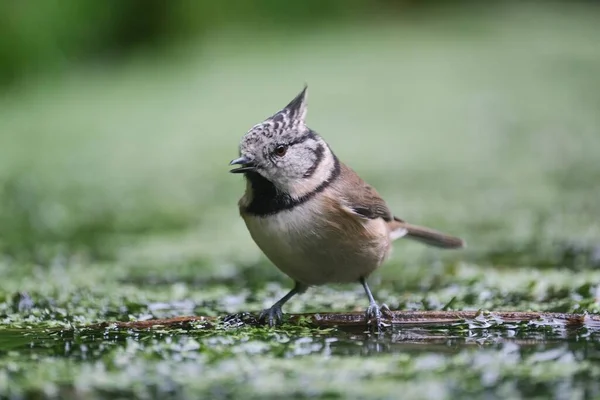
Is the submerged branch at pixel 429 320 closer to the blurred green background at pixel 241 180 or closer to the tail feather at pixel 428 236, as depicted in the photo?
the blurred green background at pixel 241 180

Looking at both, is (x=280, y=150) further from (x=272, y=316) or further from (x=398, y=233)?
(x=398, y=233)

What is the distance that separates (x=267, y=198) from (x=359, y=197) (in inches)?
18.0

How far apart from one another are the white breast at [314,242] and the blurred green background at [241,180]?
32 centimetres

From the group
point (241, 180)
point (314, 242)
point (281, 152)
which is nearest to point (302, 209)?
point (314, 242)

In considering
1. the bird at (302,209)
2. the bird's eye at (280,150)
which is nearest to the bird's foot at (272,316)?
the bird at (302,209)

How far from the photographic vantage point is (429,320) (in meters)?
3.60

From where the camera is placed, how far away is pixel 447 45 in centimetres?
1562

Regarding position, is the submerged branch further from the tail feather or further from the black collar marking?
the tail feather

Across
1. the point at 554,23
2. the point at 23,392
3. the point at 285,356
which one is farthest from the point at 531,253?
the point at 554,23

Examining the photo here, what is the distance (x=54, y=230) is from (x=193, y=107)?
5.02 m

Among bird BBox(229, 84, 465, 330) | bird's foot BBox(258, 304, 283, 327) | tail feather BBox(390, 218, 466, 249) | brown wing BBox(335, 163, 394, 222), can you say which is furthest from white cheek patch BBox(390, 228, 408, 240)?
bird's foot BBox(258, 304, 283, 327)

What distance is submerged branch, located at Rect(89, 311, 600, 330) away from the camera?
354 cm

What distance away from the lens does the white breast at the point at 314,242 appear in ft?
11.8

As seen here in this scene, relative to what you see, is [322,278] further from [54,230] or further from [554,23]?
[554,23]
